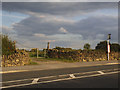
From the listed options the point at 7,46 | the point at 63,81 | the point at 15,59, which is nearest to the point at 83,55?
the point at 15,59

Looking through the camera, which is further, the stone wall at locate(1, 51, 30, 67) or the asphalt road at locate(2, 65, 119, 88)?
the stone wall at locate(1, 51, 30, 67)

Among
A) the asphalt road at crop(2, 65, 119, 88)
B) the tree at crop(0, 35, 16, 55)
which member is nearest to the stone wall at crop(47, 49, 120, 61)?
the tree at crop(0, 35, 16, 55)

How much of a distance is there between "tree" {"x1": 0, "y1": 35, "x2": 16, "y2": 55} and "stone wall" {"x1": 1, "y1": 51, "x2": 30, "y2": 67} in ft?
1.70

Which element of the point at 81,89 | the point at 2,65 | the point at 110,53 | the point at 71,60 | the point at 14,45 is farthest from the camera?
the point at 110,53

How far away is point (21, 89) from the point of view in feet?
22.0

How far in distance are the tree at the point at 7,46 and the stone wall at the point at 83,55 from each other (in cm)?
955

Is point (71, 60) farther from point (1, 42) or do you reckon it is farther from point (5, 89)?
point (5, 89)

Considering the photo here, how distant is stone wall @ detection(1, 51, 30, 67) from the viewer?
16781mm

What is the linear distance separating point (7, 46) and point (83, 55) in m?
11.9

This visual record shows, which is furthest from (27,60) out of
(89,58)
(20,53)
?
(89,58)

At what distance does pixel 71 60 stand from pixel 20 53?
8371 mm

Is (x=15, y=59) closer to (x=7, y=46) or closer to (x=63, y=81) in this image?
(x=7, y=46)

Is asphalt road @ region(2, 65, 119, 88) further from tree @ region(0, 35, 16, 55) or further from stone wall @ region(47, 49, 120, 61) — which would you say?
stone wall @ region(47, 49, 120, 61)

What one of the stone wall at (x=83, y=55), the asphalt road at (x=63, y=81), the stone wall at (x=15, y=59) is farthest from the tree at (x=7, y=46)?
the stone wall at (x=83, y=55)
